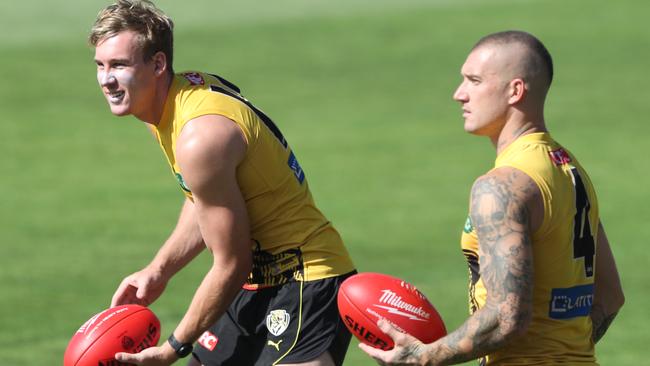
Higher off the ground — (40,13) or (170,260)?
(170,260)

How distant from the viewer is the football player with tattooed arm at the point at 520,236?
5277 mm

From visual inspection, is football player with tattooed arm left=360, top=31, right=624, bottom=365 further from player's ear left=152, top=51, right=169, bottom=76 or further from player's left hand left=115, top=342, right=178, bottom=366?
player's ear left=152, top=51, right=169, bottom=76

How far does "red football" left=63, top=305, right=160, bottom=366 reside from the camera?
652 cm

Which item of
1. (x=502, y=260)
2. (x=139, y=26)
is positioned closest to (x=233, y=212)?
(x=139, y=26)

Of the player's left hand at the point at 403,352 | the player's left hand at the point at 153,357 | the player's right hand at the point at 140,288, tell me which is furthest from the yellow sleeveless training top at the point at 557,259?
the player's right hand at the point at 140,288

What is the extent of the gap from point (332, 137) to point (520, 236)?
1443 centimetres

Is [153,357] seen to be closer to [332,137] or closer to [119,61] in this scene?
[119,61]

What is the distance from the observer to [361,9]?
29.7 metres

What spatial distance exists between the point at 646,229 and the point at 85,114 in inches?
406

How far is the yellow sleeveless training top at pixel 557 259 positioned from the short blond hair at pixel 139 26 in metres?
1.93

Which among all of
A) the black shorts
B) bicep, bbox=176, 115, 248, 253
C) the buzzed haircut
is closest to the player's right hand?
the black shorts

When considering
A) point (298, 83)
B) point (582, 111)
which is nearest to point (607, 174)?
point (582, 111)

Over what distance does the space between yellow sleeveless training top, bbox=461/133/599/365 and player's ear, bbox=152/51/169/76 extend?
1868 millimetres

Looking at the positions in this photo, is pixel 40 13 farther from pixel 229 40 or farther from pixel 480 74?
pixel 480 74
